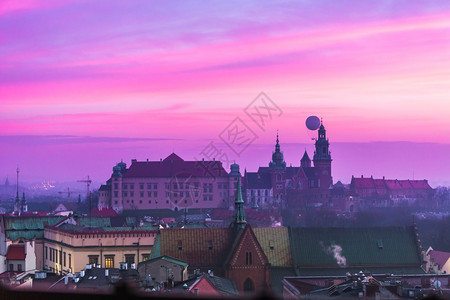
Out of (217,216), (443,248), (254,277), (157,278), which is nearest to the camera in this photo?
(157,278)

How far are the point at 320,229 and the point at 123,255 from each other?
21253mm

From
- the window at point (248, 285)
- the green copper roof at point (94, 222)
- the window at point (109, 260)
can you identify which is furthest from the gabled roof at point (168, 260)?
the green copper roof at point (94, 222)

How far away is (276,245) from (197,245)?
21.9ft

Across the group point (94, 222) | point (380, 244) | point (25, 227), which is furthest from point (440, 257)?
point (25, 227)

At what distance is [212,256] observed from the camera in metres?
75.8

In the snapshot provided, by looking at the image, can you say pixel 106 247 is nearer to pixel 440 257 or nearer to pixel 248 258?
pixel 248 258

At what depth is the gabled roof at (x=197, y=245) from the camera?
247 feet

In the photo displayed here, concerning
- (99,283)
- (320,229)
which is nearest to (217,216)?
(320,229)

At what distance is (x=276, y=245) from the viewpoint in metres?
78.3

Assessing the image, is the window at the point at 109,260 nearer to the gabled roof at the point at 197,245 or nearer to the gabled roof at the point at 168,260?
the gabled roof at the point at 197,245

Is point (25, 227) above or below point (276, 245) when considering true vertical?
above

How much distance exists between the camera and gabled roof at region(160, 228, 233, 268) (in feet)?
247

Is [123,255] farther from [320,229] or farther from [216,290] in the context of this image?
[216,290]

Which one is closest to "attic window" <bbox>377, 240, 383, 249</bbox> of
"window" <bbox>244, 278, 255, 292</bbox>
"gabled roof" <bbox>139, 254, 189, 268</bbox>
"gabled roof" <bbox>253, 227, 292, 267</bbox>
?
"gabled roof" <bbox>253, 227, 292, 267</bbox>
